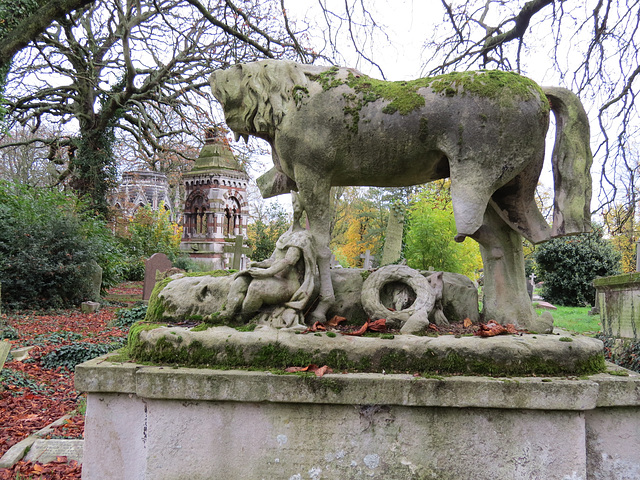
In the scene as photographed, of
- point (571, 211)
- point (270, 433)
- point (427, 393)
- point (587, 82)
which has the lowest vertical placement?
point (270, 433)

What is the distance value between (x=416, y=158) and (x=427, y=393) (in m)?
1.43

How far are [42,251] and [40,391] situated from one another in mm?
5974

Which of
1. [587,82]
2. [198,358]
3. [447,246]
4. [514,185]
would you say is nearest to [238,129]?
[198,358]

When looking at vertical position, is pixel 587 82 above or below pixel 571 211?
above

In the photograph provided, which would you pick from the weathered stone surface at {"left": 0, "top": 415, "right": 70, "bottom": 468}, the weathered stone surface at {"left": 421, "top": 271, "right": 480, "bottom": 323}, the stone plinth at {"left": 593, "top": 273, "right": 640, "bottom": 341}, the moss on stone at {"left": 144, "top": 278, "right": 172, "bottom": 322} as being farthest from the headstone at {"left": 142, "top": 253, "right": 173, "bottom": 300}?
the weathered stone surface at {"left": 421, "top": 271, "right": 480, "bottom": 323}

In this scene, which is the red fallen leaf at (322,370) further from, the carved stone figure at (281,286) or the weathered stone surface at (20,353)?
the weathered stone surface at (20,353)

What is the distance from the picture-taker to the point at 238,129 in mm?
3053

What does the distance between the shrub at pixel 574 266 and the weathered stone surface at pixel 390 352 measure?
575 inches

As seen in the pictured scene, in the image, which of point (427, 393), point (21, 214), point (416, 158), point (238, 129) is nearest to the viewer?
point (427, 393)

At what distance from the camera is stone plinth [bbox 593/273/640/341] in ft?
20.9

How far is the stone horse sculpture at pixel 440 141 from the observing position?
105 inches

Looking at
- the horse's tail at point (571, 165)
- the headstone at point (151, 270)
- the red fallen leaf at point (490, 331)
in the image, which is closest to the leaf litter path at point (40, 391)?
the headstone at point (151, 270)

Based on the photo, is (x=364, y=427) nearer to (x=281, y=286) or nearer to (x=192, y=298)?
(x=281, y=286)

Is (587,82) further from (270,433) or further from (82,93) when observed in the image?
(82,93)
